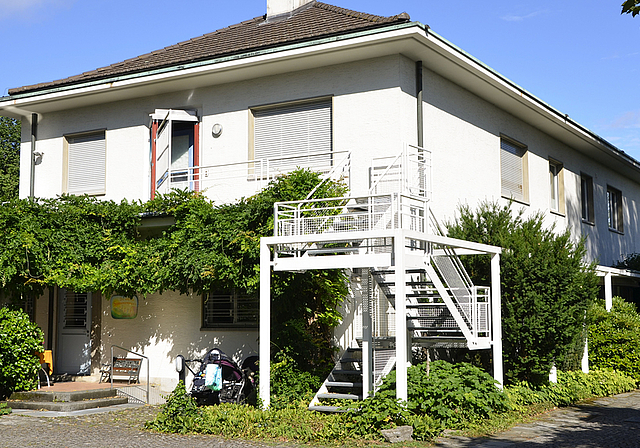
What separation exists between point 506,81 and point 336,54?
13.3 ft

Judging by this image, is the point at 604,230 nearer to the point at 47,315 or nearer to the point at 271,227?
the point at 271,227

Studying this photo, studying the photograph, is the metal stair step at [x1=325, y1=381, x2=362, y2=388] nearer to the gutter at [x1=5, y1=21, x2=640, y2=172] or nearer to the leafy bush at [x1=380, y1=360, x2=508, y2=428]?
the leafy bush at [x1=380, y1=360, x2=508, y2=428]

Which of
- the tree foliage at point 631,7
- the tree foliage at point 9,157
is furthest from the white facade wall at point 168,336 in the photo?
the tree foliage at point 9,157

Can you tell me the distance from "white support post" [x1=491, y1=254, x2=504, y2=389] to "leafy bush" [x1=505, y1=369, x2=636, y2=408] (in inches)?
19.9

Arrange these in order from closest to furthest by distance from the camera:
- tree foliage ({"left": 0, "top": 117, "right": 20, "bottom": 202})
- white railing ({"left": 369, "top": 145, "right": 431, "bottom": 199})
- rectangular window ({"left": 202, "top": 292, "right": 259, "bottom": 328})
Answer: white railing ({"left": 369, "top": 145, "right": 431, "bottom": 199})
rectangular window ({"left": 202, "top": 292, "right": 259, "bottom": 328})
tree foliage ({"left": 0, "top": 117, "right": 20, "bottom": 202})

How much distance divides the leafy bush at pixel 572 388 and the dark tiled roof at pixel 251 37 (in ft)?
22.0

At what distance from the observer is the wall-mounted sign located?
15367mm

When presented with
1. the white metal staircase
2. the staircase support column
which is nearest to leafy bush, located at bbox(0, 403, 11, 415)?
the white metal staircase

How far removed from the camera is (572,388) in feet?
44.2

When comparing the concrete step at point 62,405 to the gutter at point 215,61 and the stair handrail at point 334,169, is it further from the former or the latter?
the gutter at point 215,61

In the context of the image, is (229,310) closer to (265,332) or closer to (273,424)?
(265,332)

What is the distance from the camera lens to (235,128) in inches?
583

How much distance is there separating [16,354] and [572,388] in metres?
10.2

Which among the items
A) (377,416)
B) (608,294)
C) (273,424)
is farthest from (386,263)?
(608,294)
